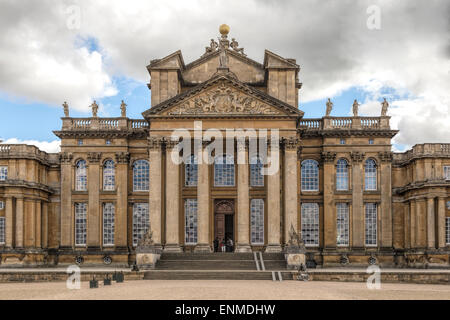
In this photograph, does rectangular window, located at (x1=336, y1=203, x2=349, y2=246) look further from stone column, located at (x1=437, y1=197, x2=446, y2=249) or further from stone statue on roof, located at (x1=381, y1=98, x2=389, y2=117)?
stone statue on roof, located at (x1=381, y1=98, x2=389, y2=117)

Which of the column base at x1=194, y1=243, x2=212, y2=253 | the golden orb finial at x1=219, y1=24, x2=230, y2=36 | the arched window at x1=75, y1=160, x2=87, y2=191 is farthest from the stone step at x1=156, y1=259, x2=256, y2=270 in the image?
the golden orb finial at x1=219, y1=24, x2=230, y2=36

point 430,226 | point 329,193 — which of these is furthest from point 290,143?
point 430,226

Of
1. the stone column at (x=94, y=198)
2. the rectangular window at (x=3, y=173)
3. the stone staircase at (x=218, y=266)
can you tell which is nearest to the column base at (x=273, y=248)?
the stone staircase at (x=218, y=266)

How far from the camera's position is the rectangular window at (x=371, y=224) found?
2082 inches

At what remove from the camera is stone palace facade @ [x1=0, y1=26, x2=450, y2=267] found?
50.5 metres

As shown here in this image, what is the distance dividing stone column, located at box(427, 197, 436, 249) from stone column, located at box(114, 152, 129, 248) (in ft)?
77.7

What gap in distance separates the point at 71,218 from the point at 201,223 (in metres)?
13.0

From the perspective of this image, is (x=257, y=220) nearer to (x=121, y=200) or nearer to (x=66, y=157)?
(x=121, y=200)

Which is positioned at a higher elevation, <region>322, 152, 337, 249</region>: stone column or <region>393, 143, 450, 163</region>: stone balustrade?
<region>393, 143, 450, 163</region>: stone balustrade

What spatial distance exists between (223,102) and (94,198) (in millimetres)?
14143

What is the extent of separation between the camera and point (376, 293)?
96.4 feet

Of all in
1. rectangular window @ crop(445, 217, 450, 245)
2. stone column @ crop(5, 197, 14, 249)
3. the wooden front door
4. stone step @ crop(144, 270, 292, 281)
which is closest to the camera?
stone step @ crop(144, 270, 292, 281)

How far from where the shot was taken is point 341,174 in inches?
2104
